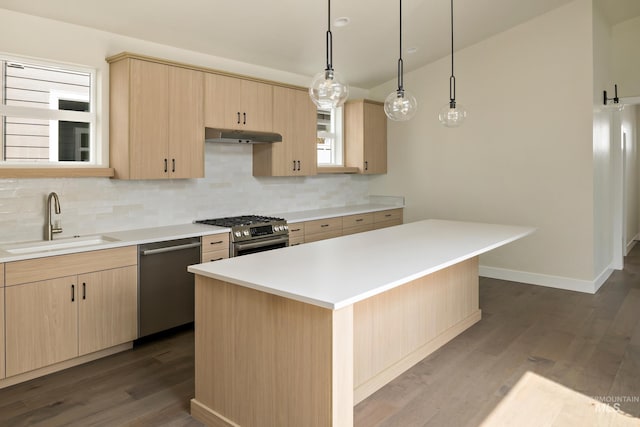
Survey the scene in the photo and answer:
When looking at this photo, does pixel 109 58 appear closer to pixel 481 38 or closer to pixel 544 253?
pixel 481 38

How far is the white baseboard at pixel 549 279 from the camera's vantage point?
17.1 ft

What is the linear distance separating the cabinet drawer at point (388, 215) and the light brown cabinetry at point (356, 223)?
0.13 m

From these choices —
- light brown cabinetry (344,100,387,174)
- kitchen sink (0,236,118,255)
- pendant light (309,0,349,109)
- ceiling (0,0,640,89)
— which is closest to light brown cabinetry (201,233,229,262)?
kitchen sink (0,236,118,255)

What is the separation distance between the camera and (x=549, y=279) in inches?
216

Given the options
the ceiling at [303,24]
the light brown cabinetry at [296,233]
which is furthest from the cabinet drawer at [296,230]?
the ceiling at [303,24]

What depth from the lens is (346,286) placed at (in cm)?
210

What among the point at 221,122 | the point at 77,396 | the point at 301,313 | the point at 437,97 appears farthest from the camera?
the point at 437,97

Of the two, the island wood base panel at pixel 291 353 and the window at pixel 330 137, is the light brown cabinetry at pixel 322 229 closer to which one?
the window at pixel 330 137

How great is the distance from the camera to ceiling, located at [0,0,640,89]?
3619 millimetres

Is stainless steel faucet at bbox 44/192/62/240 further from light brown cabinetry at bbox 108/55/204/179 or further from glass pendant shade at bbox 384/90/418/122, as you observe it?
glass pendant shade at bbox 384/90/418/122

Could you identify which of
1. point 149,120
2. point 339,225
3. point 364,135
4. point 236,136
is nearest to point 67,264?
point 149,120

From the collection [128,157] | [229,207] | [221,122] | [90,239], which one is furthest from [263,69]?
[90,239]

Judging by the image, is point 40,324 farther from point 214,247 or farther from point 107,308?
point 214,247

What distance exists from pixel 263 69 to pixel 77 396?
3.83 metres
